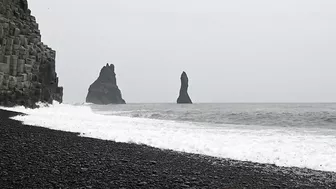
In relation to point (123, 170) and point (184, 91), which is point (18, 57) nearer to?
point (123, 170)

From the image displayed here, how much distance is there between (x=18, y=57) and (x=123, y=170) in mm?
34159

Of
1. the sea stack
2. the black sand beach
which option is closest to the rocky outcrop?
the black sand beach

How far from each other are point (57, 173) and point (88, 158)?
7.41 feet

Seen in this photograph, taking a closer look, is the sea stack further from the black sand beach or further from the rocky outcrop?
the black sand beach

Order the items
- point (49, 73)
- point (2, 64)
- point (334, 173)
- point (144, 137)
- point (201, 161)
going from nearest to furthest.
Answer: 1. point (334, 173)
2. point (201, 161)
3. point (144, 137)
4. point (2, 64)
5. point (49, 73)

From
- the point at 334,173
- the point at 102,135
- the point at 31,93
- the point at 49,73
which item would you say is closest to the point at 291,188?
the point at 334,173

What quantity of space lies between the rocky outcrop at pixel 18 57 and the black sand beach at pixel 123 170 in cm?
2475

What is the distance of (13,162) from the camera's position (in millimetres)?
7730

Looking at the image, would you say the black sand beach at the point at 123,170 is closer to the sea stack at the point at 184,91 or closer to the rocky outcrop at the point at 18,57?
the rocky outcrop at the point at 18,57

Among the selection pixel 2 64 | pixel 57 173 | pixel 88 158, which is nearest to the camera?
pixel 57 173

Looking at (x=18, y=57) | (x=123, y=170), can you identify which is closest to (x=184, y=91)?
(x=18, y=57)

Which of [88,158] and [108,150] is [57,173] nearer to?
[88,158]

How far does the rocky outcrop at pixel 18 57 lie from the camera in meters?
33.6

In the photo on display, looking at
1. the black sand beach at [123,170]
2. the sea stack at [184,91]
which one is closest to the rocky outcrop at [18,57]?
the black sand beach at [123,170]
